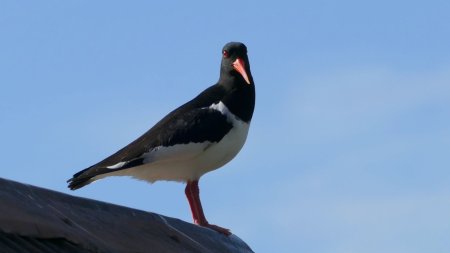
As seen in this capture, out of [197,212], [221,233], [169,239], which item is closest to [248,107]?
[197,212]

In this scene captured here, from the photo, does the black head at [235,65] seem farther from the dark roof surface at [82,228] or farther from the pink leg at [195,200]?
the dark roof surface at [82,228]

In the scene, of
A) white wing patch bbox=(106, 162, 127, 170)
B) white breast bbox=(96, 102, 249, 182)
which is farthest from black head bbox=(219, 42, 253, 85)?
white wing patch bbox=(106, 162, 127, 170)

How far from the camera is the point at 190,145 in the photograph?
1018 cm

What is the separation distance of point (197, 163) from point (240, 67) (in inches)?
49.8

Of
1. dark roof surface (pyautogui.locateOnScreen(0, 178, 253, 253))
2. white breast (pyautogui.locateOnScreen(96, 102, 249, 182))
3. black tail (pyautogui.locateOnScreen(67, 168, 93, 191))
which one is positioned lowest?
dark roof surface (pyautogui.locateOnScreen(0, 178, 253, 253))

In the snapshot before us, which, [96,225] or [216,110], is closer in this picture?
[96,225]

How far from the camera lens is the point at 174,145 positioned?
1012cm

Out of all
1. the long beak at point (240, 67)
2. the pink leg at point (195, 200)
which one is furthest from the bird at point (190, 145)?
the long beak at point (240, 67)

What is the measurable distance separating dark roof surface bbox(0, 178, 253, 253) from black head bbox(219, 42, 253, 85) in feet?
9.02

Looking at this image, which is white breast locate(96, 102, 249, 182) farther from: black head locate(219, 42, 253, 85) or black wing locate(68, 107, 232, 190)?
black head locate(219, 42, 253, 85)

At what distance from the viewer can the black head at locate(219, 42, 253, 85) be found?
11047 mm

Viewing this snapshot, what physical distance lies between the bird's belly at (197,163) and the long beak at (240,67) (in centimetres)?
70

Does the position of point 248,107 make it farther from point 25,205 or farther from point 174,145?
point 25,205

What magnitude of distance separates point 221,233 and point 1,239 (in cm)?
334
